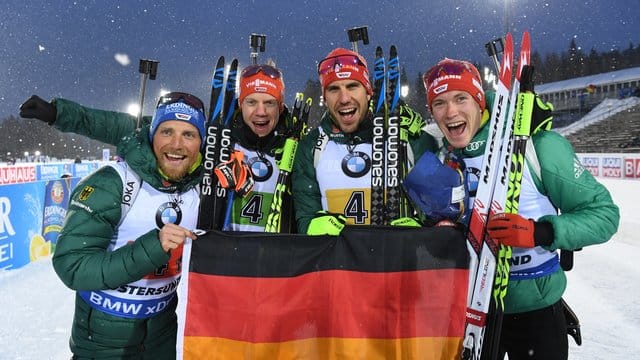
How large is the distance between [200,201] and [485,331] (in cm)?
202

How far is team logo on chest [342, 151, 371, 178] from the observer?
3.80 metres

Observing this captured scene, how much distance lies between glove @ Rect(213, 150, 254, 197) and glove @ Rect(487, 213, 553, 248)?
6.36 feet

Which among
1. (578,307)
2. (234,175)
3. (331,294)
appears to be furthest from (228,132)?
(578,307)

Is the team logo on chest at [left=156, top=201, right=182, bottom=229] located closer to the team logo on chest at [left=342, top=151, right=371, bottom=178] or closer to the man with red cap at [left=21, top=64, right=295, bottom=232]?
the man with red cap at [left=21, top=64, right=295, bottom=232]

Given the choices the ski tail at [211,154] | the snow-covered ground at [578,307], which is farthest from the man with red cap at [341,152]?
the snow-covered ground at [578,307]

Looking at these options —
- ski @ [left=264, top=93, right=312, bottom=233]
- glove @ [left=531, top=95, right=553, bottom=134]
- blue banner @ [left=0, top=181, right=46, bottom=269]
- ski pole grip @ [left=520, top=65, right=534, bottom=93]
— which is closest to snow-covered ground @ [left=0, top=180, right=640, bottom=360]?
blue banner @ [left=0, top=181, right=46, bottom=269]

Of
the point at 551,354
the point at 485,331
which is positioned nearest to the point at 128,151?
the point at 485,331

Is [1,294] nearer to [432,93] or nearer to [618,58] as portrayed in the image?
[432,93]

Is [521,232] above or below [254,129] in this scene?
below

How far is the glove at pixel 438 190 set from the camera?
2771 millimetres

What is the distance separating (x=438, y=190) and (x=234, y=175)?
163cm

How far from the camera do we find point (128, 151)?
2938 millimetres

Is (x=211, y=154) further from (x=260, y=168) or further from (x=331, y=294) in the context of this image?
(x=331, y=294)

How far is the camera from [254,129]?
14.2ft
